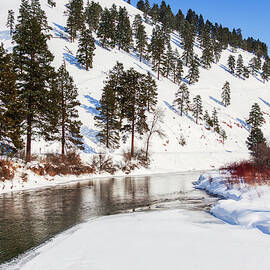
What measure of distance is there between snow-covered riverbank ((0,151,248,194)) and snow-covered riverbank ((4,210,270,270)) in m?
15.0

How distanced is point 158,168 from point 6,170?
23813mm

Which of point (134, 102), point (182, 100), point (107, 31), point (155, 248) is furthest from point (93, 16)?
point (155, 248)

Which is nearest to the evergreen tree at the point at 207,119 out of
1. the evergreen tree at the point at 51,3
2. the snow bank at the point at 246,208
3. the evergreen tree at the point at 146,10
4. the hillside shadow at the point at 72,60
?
the hillside shadow at the point at 72,60

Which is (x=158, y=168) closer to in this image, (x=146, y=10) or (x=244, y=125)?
(x=244, y=125)

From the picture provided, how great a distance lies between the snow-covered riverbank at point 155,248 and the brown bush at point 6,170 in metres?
14.9

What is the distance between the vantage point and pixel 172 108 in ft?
228

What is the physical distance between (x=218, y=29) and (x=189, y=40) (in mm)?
59870

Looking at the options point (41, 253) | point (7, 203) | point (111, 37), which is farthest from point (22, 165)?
point (111, 37)

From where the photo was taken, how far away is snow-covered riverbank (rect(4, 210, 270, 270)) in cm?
546

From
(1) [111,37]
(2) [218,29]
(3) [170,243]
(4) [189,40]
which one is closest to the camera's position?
(3) [170,243]

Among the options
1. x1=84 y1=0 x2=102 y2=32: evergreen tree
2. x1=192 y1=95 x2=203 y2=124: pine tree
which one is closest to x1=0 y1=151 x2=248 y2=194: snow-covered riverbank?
x1=192 y1=95 x2=203 y2=124: pine tree

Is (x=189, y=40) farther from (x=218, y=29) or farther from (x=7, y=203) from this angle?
(x=7, y=203)

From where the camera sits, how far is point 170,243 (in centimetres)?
684

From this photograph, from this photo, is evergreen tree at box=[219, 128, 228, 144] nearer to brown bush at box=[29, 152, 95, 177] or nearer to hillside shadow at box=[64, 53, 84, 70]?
hillside shadow at box=[64, 53, 84, 70]
